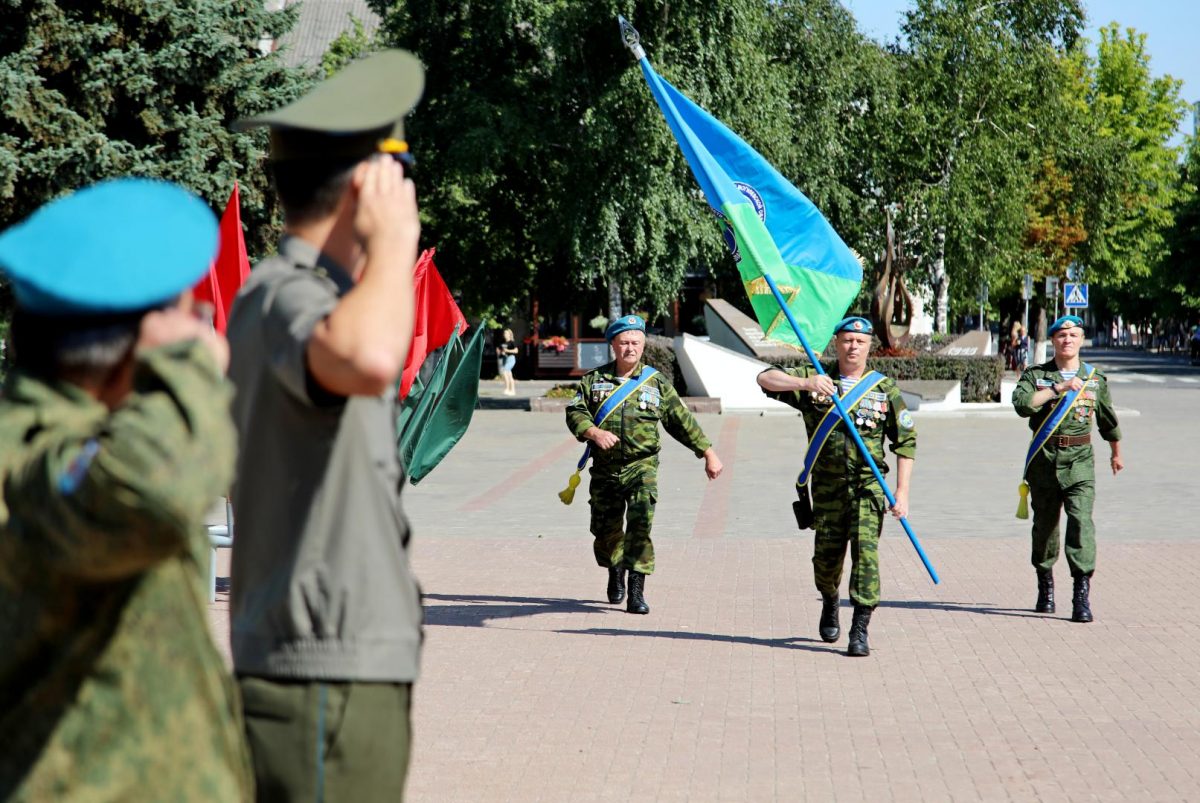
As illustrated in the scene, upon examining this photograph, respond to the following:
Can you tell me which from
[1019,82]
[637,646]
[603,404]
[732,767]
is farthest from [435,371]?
[1019,82]

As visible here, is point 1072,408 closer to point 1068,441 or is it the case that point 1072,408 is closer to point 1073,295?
point 1068,441

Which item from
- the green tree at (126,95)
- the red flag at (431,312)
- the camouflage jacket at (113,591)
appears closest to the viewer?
the camouflage jacket at (113,591)

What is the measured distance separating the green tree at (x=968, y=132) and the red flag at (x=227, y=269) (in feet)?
104

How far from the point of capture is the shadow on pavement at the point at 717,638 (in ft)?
26.0

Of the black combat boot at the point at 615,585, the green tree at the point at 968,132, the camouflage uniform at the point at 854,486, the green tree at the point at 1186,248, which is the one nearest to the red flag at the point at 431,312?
the black combat boot at the point at 615,585

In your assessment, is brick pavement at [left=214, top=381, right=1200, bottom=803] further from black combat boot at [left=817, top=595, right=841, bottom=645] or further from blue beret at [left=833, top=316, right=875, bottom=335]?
blue beret at [left=833, top=316, right=875, bottom=335]

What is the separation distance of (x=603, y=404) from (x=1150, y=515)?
6617 mm

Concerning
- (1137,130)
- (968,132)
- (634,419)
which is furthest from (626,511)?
(1137,130)

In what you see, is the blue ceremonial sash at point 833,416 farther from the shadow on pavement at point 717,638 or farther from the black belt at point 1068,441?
the black belt at point 1068,441

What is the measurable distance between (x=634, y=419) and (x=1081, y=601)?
108 inches

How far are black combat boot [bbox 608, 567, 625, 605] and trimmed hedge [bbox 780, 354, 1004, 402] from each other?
20.5 meters

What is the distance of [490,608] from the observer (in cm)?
915

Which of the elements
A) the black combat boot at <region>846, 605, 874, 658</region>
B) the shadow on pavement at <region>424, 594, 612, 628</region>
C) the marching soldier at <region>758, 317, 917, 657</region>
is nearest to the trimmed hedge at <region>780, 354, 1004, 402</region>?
the shadow on pavement at <region>424, 594, 612, 628</region>

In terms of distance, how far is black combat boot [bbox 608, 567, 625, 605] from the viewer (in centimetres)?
927
